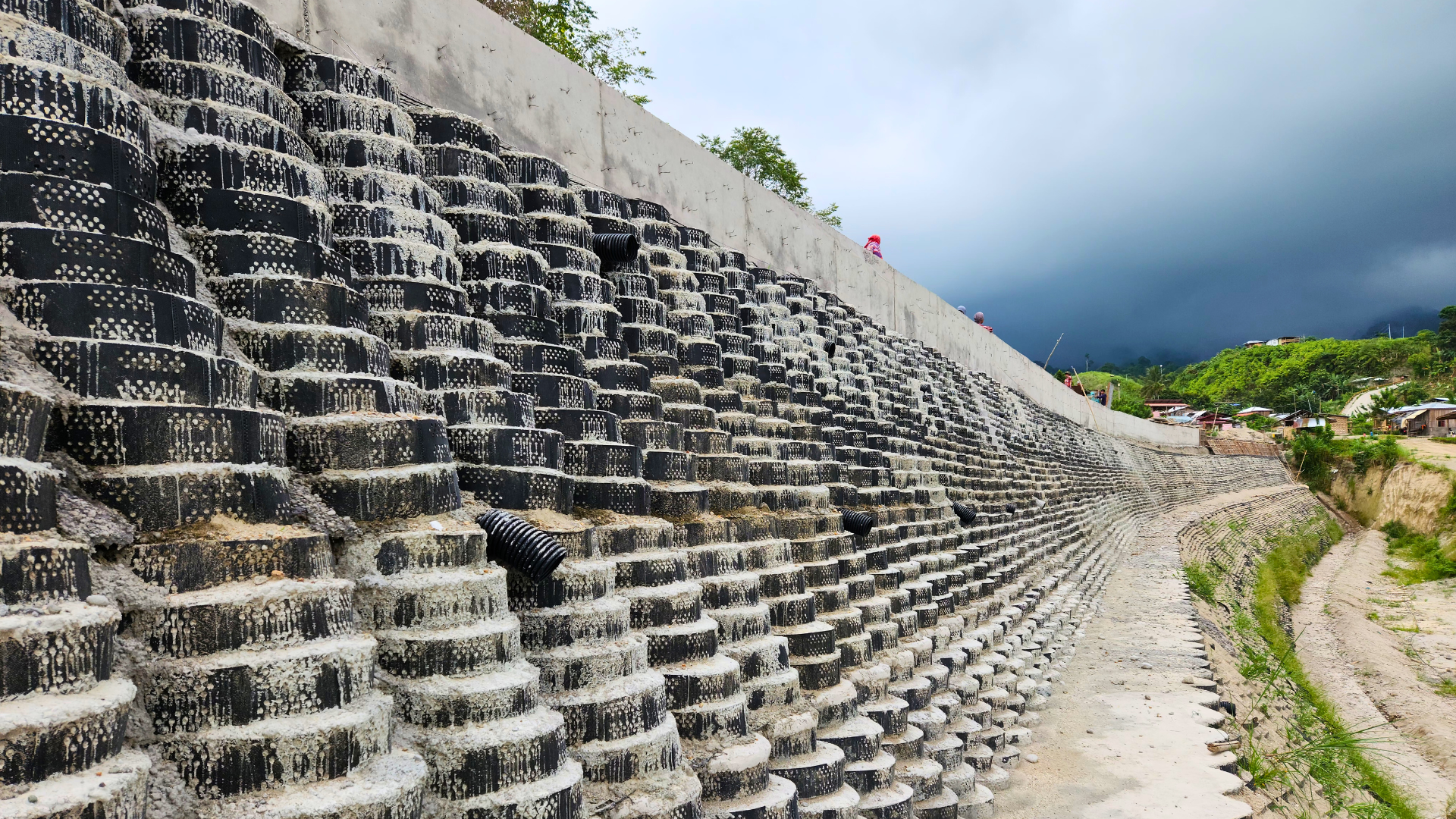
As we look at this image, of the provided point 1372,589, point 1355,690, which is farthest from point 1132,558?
point 1372,589

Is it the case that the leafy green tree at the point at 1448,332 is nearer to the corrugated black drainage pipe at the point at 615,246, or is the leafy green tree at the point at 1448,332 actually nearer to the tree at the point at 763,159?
the tree at the point at 763,159

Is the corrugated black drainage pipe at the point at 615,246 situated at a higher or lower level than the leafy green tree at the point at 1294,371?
lower

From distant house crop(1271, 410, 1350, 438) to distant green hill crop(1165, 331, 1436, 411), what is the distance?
2385 millimetres

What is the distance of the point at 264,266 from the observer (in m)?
2.87

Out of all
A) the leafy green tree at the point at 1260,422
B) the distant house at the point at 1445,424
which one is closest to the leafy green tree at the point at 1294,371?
the leafy green tree at the point at 1260,422

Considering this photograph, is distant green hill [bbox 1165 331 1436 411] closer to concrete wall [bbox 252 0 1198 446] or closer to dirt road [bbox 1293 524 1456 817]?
dirt road [bbox 1293 524 1456 817]

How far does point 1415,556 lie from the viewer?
31609 mm

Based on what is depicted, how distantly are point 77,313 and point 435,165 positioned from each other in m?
2.22

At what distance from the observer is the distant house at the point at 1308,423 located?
51.3 m

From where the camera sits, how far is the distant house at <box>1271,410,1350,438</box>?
51319 millimetres

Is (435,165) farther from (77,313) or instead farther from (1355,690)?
(1355,690)

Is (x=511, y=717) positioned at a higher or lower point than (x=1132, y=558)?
higher

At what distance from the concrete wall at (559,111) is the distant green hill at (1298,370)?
241 feet

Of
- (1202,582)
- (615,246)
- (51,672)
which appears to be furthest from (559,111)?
(1202,582)
